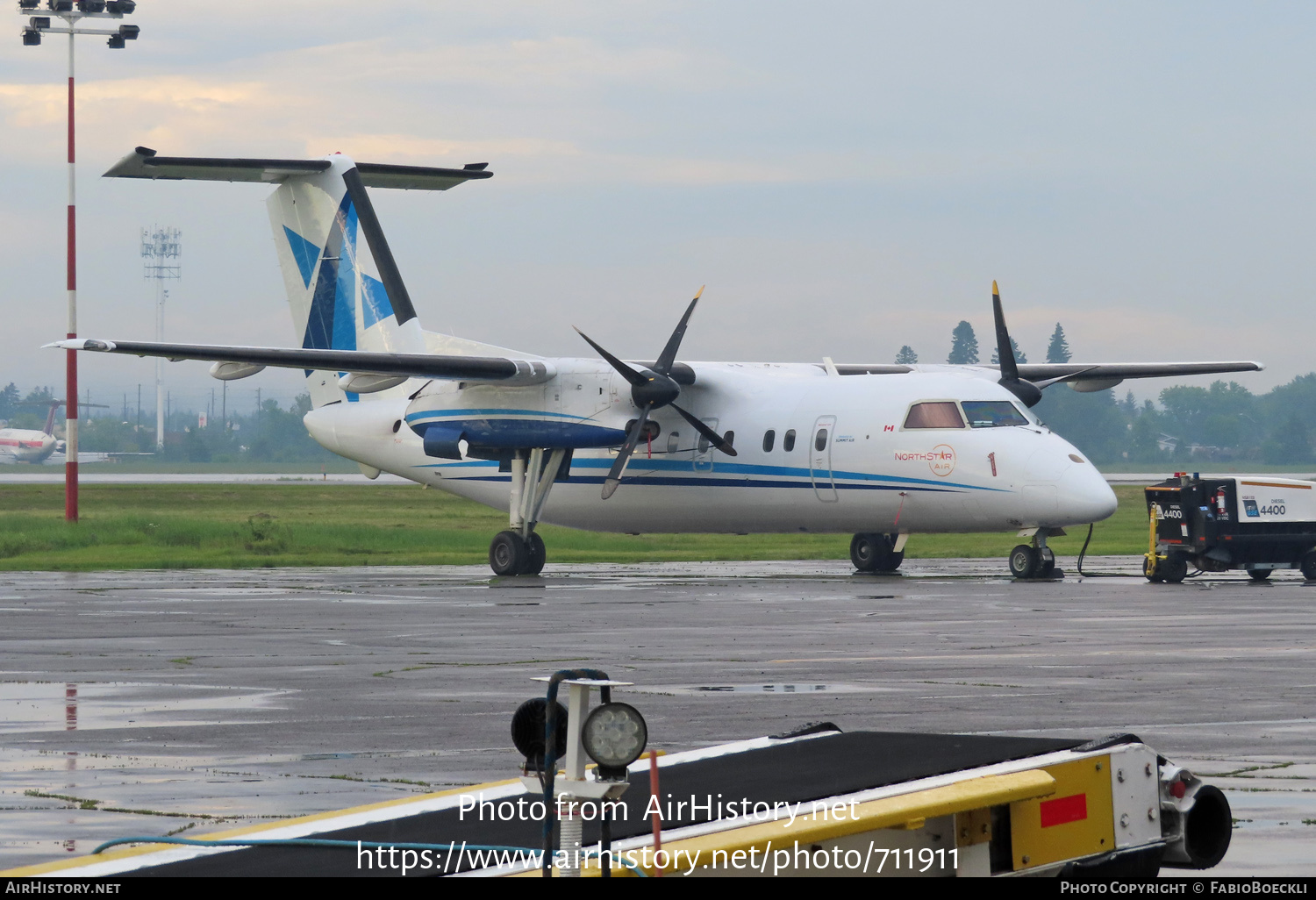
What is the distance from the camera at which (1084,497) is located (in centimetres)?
2400

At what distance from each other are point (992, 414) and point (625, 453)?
5792 mm

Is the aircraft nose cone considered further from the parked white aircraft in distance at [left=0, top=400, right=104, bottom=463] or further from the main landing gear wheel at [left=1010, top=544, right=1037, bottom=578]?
the parked white aircraft in distance at [left=0, top=400, right=104, bottom=463]

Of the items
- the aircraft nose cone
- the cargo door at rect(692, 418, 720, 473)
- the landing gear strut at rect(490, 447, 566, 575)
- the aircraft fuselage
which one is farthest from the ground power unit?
the landing gear strut at rect(490, 447, 566, 575)

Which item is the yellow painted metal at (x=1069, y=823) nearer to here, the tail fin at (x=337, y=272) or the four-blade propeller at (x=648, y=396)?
the four-blade propeller at (x=648, y=396)

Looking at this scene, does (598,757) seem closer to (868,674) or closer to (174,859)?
(174,859)

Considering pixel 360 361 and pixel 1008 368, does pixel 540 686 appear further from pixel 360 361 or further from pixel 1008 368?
pixel 1008 368

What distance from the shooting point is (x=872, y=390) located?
26578mm

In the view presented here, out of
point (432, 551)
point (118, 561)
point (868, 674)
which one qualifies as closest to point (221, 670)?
point (868, 674)

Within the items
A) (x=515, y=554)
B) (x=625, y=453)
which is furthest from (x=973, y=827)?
(x=515, y=554)

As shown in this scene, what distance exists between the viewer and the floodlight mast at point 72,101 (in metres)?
37.1

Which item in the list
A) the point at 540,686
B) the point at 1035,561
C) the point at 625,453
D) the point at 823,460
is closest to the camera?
the point at 540,686

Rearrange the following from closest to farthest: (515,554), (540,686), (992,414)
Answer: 1. (540,686)
2. (992,414)
3. (515,554)

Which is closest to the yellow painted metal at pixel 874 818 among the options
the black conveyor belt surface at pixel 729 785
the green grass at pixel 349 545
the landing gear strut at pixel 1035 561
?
the black conveyor belt surface at pixel 729 785
